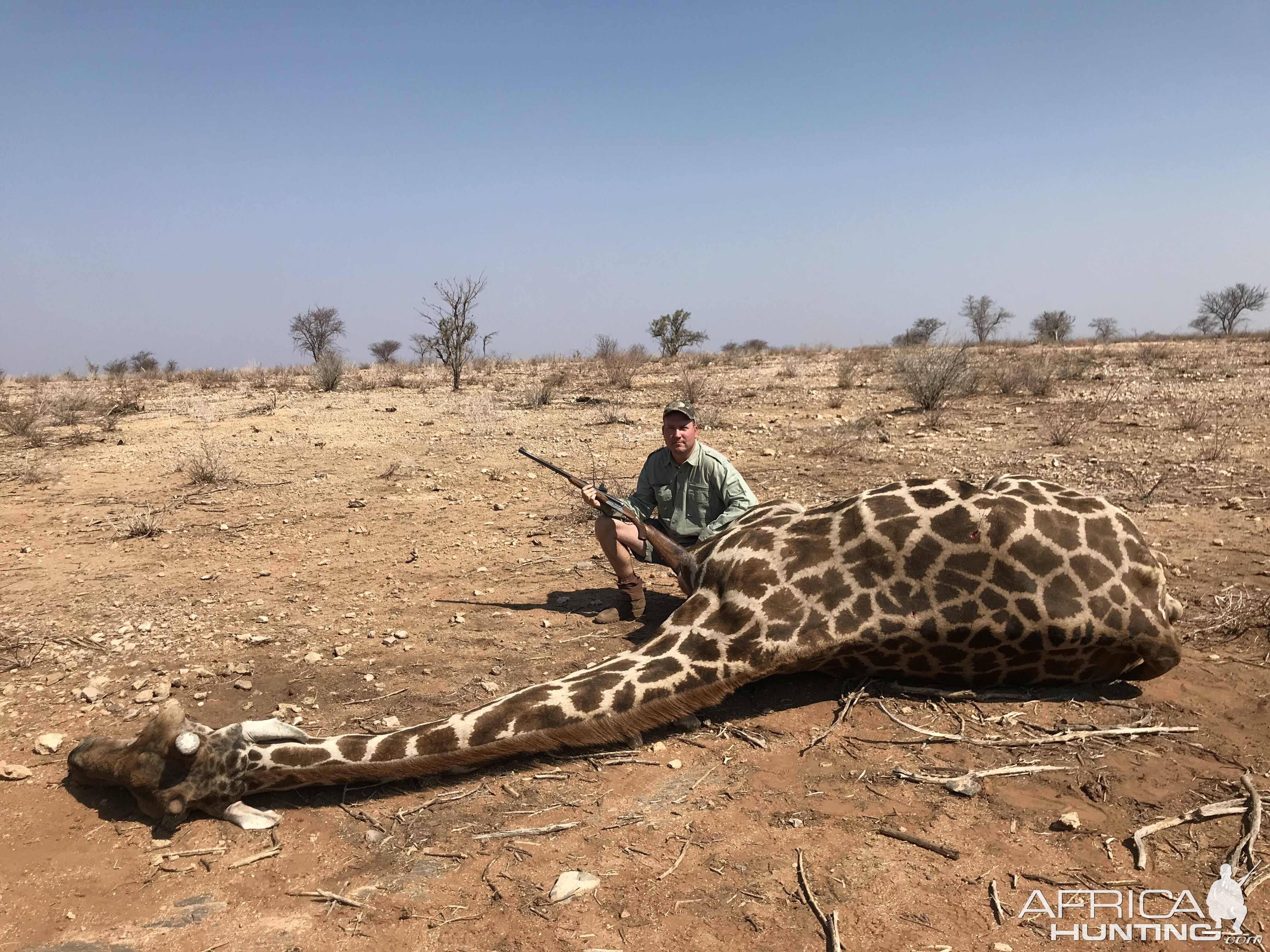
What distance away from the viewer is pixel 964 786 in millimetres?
3084

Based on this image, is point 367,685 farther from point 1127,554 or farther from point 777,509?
point 1127,554

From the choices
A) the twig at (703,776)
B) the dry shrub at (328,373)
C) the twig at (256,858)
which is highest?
the dry shrub at (328,373)

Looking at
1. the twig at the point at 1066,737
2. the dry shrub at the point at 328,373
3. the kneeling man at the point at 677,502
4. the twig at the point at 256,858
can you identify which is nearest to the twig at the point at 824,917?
the twig at the point at 1066,737

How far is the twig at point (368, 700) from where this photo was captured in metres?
4.06

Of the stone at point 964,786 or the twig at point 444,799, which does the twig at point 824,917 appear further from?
the twig at point 444,799

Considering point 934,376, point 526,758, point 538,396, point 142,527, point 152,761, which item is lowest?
point 526,758

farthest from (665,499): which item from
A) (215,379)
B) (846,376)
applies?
(215,379)

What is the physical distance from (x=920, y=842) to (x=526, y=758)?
1.70 metres

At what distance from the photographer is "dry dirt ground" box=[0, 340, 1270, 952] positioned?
259cm

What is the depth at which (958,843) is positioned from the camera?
9.16ft

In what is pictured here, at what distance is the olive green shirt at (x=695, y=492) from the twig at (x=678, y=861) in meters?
2.35

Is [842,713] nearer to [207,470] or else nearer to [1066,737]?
[1066,737]

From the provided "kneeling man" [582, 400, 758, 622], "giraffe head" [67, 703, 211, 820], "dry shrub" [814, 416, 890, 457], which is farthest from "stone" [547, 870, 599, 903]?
"dry shrub" [814, 416, 890, 457]

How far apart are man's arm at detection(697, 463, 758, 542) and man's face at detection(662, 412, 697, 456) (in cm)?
30
